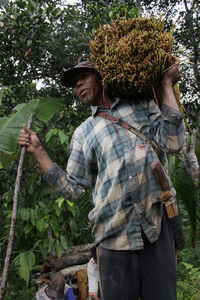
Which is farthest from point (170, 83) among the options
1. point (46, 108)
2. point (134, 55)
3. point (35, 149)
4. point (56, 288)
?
point (56, 288)

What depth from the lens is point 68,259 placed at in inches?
180

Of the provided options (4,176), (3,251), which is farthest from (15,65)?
(3,251)

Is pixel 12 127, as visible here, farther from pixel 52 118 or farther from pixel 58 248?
pixel 52 118

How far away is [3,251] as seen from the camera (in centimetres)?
417

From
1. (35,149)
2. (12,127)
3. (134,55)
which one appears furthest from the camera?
(12,127)

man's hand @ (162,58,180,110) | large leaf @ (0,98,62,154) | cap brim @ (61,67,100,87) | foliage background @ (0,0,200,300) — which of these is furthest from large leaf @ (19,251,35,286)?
man's hand @ (162,58,180,110)

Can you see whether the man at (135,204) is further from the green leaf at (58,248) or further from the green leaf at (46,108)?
the green leaf at (58,248)

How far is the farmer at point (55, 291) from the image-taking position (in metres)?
3.80

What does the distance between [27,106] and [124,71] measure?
1.14 metres

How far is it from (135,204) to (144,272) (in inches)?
11.3

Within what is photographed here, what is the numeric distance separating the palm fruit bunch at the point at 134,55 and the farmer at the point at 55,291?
2670mm

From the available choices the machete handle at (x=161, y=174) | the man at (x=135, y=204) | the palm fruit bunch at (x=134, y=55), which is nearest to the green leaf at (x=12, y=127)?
the man at (x=135, y=204)

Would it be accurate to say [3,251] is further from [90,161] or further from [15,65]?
[90,161]

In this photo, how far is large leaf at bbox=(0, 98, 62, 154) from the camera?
90.6 inches
